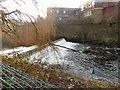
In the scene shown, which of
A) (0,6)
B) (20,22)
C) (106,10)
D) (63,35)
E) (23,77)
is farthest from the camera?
(106,10)

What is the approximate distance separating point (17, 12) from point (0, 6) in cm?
45

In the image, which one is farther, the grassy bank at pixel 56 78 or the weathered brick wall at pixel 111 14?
the weathered brick wall at pixel 111 14

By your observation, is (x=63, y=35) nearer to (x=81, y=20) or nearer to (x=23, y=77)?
(x=81, y=20)

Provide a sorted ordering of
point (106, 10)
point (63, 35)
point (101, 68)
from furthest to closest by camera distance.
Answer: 1. point (106, 10)
2. point (63, 35)
3. point (101, 68)

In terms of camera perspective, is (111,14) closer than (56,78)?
No

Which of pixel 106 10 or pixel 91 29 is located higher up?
pixel 106 10

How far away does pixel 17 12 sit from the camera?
5555 millimetres

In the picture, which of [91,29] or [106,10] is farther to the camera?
[106,10]

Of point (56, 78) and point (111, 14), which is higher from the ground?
point (111, 14)

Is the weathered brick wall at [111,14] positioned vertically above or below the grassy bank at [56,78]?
above

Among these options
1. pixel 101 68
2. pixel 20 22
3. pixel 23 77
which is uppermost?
pixel 20 22

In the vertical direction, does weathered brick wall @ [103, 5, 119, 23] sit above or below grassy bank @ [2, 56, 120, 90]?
above

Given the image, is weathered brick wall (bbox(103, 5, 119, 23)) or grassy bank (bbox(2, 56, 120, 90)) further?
weathered brick wall (bbox(103, 5, 119, 23))

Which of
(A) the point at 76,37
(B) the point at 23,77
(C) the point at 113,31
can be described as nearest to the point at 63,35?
(A) the point at 76,37
